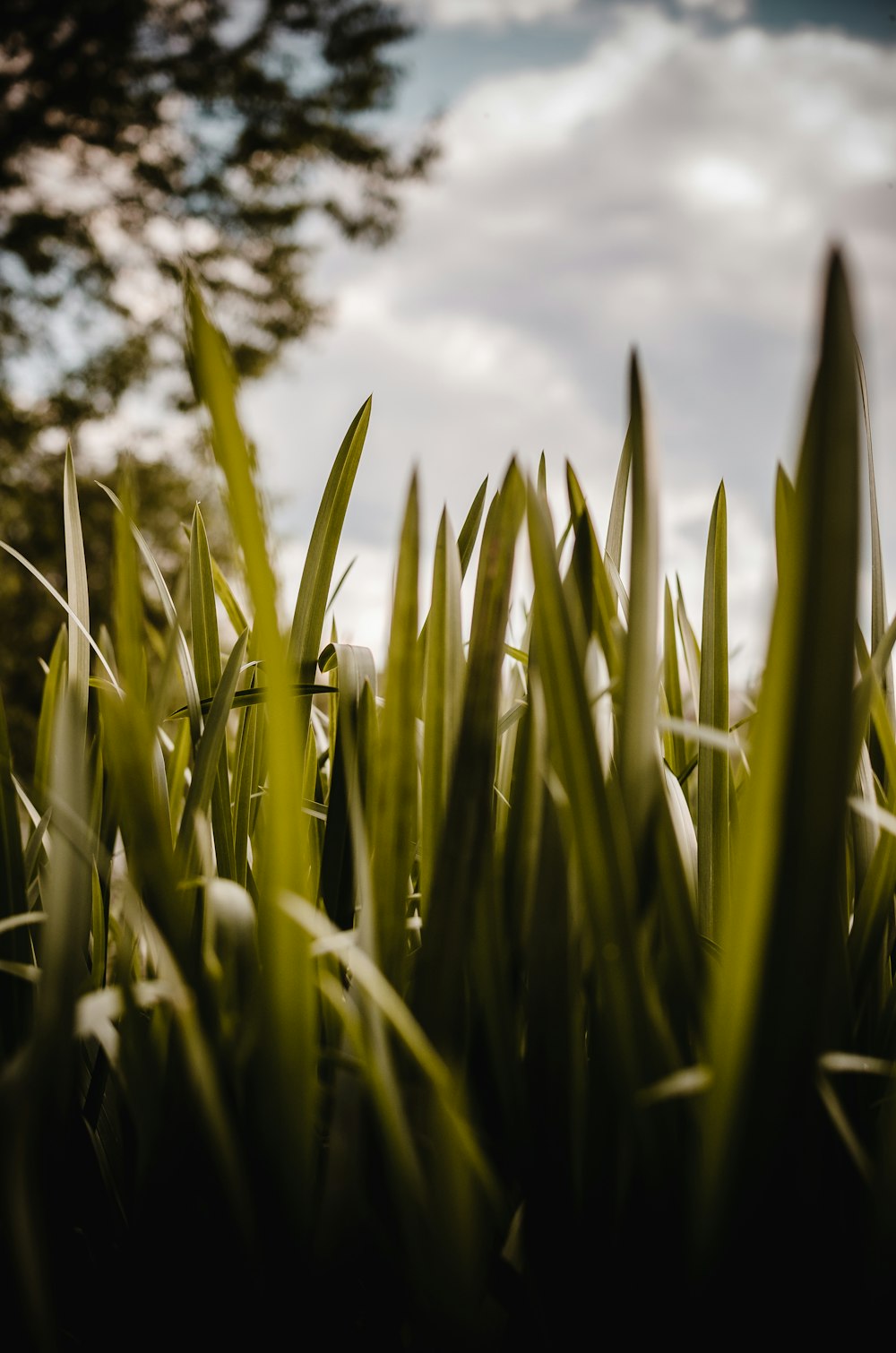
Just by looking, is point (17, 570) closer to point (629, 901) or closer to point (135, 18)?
point (135, 18)

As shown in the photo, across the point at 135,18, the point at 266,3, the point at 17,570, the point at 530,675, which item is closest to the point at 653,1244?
the point at 530,675

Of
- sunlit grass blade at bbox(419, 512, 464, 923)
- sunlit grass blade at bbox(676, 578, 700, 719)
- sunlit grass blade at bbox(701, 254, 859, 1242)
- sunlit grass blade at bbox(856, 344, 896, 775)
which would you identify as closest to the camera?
sunlit grass blade at bbox(701, 254, 859, 1242)

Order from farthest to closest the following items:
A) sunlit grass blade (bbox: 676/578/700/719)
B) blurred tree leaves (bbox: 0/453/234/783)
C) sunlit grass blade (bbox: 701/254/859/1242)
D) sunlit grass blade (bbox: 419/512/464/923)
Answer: blurred tree leaves (bbox: 0/453/234/783) < sunlit grass blade (bbox: 676/578/700/719) < sunlit grass blade (bbox: 419/512/464/923) < sunlit grass blade (bbox: 701/254/859/1242)

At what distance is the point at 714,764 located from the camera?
365 millimetres

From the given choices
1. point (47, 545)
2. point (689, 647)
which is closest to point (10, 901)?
point (689, 647)

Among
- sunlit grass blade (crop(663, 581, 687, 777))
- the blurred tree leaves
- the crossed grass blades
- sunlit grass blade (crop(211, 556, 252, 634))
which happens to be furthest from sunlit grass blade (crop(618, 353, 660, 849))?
the blurred tree leaves

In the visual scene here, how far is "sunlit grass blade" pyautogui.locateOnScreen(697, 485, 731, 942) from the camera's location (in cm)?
35

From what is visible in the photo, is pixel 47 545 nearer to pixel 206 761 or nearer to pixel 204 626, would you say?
pixel 204 626

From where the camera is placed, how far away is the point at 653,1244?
0.71 feet

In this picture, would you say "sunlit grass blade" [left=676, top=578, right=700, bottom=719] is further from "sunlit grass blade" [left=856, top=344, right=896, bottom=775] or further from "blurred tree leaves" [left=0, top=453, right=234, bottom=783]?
"blurred tree leaves" [left=0, top=453, right=234, bottom=783]

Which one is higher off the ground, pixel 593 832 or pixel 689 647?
pixel 689 647

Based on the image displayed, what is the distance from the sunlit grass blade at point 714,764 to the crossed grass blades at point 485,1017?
0.20 feet

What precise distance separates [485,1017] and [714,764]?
18 cm

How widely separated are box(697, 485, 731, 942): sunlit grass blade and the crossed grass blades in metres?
0.06
